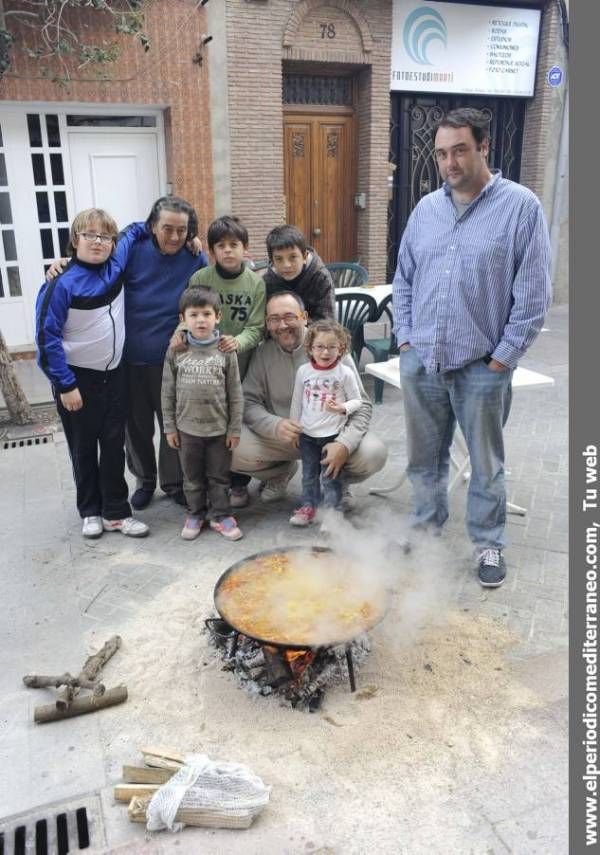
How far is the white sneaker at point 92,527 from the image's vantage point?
4391 millimetres

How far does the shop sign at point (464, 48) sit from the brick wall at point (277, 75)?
1.42 feet

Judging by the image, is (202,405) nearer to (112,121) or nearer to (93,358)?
(93,358)

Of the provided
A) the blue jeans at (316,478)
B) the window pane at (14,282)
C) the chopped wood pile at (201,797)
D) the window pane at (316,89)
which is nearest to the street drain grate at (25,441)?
the blue jeans at (316,478)

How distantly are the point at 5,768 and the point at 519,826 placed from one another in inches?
75.6

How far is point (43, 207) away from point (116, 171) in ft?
3.40

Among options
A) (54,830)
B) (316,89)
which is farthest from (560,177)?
(54,830)

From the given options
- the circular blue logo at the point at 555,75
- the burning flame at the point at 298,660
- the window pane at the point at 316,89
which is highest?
the circular blue logo at the point at 555,75

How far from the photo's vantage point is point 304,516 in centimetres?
453

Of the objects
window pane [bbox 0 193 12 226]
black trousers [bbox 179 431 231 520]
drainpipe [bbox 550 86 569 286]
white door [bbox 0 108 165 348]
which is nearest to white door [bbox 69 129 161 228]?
white door [bbox 0 108 165 348]

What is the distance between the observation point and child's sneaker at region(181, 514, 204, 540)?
4.39m

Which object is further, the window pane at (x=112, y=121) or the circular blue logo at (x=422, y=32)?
the circular blue logo at (x=422, y=32)

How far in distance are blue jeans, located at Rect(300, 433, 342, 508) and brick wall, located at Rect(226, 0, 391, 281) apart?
19.8 feet

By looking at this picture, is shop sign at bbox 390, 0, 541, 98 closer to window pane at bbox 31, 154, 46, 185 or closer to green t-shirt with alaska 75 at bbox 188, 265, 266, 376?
window pane at bbox 31, 154, 46, 185

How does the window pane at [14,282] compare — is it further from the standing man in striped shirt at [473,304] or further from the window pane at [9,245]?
the standing man in striped shirt at [473,304]
